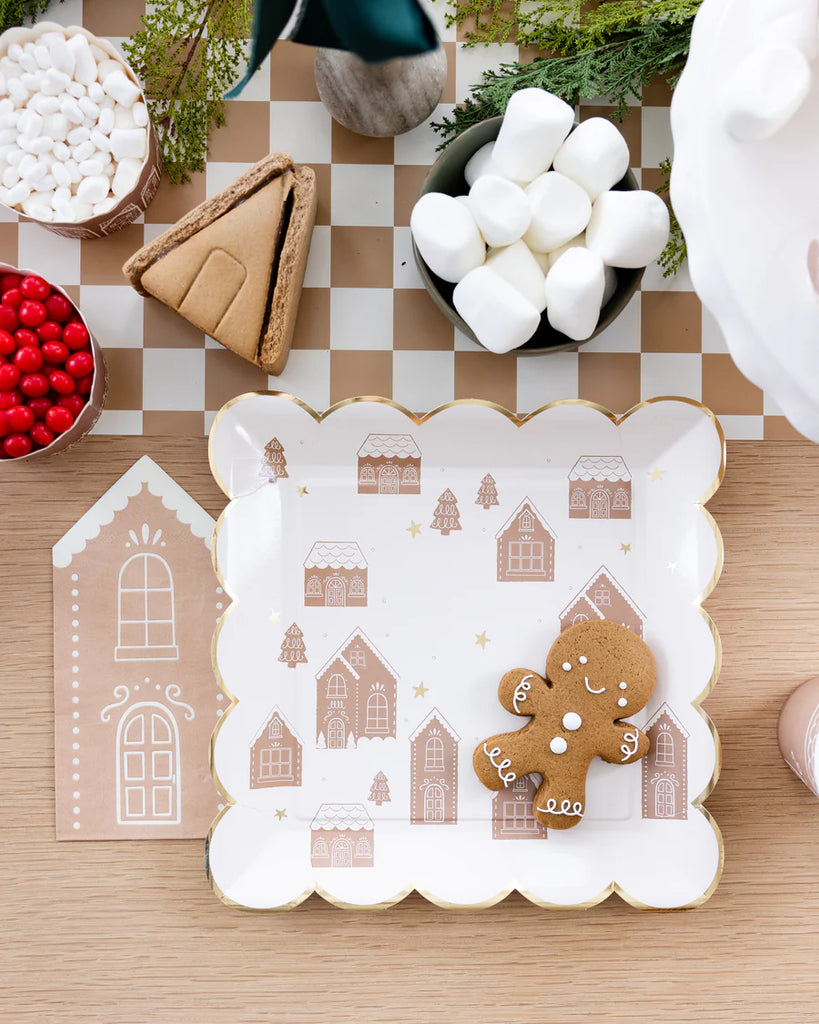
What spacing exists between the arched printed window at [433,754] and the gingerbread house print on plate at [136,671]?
0.75ft

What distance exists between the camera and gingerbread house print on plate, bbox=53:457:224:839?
2.84 ft

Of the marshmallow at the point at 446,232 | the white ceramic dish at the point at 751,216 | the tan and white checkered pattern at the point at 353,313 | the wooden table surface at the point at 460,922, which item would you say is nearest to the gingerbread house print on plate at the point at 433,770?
the wooden table surface at the point at 460,922

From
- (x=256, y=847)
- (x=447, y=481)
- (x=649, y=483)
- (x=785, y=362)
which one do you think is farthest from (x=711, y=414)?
(x=256, y=847)

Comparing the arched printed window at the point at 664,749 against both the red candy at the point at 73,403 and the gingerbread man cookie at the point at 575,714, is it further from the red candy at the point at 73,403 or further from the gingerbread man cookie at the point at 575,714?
the red candy at the point at 73,403

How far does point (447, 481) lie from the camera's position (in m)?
0.86

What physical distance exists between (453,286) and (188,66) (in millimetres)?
356

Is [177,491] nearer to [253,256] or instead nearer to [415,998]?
[253,256]

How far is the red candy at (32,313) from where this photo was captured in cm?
76

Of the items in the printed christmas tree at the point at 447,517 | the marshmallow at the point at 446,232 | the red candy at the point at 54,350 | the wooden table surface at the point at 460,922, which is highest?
the marshmallow at the point at 446,232

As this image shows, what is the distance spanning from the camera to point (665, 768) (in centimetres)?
85

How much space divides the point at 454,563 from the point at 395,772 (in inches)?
9.0

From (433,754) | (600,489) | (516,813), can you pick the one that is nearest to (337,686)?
(433,754)

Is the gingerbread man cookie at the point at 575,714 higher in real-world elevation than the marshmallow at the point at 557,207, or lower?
lower

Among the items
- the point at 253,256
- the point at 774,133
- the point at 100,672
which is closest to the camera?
the point at 774,133
